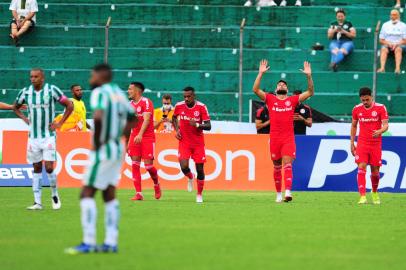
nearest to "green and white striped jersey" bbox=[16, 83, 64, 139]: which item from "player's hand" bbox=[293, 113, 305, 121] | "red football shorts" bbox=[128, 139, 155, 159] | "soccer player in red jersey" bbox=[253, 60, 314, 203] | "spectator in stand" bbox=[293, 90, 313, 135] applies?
"red football shorts" bbox=[128, 139, 155, 159]

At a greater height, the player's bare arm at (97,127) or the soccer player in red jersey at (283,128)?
the player's bare arm at (97,127)

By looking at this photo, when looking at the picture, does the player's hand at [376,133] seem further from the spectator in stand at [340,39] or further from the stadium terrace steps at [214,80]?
the spectator in stand at [340,39]

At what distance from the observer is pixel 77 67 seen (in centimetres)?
3212

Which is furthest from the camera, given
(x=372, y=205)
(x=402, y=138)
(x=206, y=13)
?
(x=206, y=13)

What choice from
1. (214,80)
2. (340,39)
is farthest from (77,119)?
(340,39)

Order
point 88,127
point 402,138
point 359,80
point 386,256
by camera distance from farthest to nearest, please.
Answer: point 359,80, point 88,127, point 402,138, point 386,256

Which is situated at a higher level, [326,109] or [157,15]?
[157,15]

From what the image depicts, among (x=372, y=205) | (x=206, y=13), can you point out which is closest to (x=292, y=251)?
(x=372, y=205)

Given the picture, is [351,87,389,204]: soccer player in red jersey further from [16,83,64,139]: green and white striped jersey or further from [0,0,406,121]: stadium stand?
[0,0,406,121]: stadium stand

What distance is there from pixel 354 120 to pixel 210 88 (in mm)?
9697

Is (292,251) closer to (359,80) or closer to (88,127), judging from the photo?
(88,127)

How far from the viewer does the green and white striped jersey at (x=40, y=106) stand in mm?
18422

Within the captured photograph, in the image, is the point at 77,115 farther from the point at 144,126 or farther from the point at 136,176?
the point at 144,126

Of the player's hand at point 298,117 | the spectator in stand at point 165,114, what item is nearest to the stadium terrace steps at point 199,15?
the spectator in stand at point 165,114
